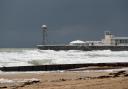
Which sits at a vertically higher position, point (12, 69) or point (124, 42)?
point (124, 42)

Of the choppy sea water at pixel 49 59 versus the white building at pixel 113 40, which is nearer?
the choppy sea water at pixel 49 59

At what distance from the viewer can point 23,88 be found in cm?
1341

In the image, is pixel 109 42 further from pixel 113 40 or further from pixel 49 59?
pixel 49 59

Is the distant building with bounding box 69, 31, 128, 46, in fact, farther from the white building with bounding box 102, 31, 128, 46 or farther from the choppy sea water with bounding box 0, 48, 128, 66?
the choppy sea water with bounding box 0, 48, 128, 66

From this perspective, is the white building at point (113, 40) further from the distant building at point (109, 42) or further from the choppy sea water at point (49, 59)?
the choppy sea water at point (49, 59)

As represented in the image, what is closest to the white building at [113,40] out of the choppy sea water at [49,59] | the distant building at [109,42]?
the distant building at [109,42]

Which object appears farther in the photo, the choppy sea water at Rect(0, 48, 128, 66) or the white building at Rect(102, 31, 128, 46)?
the white building at Rect(102, 31, 128, 46)

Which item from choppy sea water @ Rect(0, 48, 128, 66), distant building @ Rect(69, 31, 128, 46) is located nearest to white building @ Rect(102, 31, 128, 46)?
distant building @ Rect(69, 31, 128, 46)

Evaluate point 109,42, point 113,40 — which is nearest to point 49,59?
point 109,42

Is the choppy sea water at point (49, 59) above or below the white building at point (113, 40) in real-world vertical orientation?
below

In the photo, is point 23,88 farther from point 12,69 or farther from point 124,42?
point 124,42

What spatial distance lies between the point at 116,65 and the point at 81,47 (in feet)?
210

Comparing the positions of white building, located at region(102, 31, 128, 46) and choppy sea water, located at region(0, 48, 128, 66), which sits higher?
white building, located at region(102, 31, 128, 46)

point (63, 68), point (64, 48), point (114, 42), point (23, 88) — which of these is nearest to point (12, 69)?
point (63, 68)
